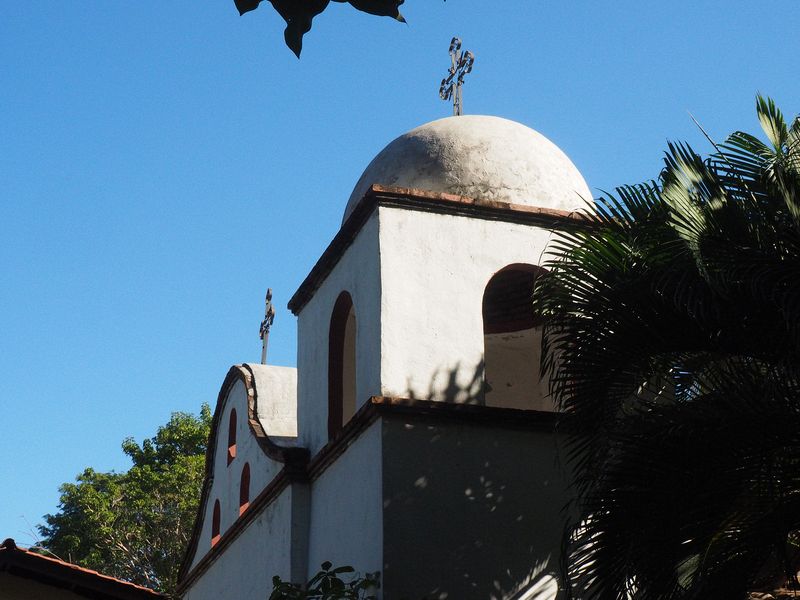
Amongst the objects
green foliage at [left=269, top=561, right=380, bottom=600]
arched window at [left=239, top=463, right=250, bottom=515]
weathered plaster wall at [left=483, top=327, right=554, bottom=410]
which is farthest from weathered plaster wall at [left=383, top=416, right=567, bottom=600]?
arched window at [left=239, top=463, right=250, bottom=515]

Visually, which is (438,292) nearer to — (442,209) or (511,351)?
(442,209)

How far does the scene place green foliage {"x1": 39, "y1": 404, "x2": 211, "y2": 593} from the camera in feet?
78.0

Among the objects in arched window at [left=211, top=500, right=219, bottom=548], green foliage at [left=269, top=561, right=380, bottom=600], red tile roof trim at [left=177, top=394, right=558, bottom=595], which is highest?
arched window at [left=211, top=500, right=219, bottom=548]

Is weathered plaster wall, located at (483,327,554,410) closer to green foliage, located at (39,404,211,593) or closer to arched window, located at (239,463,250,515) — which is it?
arched window, located at (239,463,250,515)

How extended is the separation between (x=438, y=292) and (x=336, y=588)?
2.50m

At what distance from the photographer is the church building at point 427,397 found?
884 centimetres

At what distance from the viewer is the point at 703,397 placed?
6.88m

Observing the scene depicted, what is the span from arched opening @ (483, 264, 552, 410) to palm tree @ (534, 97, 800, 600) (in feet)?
13.4

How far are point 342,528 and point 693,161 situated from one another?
3.96 m

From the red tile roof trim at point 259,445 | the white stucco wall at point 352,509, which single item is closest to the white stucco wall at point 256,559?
the red tile roof trim at point 259,445

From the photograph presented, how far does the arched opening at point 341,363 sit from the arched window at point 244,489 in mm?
1711

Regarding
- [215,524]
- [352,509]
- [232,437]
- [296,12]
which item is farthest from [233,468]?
[296,12]

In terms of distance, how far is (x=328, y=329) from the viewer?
35.2ft

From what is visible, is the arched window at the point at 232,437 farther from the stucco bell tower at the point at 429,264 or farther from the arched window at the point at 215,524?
the stucco bell tower at the point at 429,264
